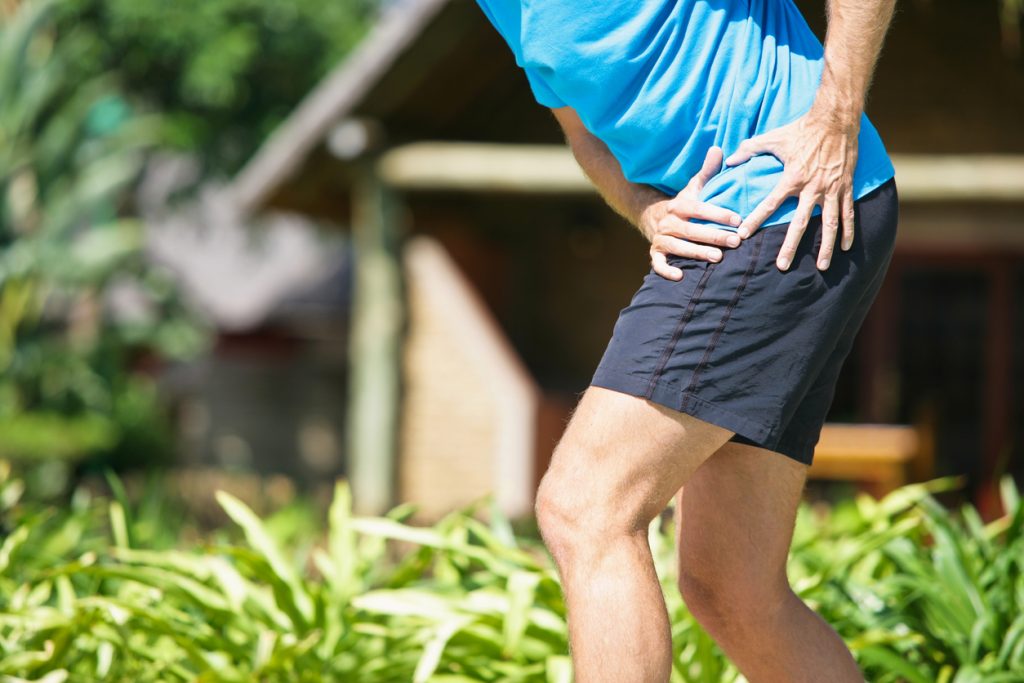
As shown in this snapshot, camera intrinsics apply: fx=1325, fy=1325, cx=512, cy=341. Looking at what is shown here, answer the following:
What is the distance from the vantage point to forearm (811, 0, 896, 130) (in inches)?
75.7

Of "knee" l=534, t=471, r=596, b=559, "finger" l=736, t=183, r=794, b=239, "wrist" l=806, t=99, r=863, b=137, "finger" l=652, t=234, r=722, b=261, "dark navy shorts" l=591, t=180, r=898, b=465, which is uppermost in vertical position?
"wrist" l=806, t=99, r=863, b=137

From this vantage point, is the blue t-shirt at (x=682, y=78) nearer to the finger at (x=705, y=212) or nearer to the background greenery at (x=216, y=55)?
the finger at (x=705, y=212)

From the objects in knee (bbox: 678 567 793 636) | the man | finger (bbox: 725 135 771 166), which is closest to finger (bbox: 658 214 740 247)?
the man

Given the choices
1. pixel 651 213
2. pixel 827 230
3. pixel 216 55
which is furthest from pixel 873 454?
pixel 216 55

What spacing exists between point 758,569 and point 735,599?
2.5 inches

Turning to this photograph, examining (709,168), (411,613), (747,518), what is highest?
(709,168)

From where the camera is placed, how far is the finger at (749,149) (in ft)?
6.32

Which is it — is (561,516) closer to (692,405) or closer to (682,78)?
(692,405)

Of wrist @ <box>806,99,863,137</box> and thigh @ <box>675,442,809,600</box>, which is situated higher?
wrist @ <box>806,99,863,137</box>

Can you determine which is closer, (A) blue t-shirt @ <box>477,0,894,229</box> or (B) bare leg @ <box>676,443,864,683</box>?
(A) blue t-shirt @ <box>477,0,894,229</box>

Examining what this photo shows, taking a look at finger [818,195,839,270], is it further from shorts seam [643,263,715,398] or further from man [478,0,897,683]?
shorts seam [643,263,715,398]

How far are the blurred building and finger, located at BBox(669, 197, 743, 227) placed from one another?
5.59 m

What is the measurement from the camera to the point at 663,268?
6.32 ft

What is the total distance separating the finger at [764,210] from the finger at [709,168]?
94 millimetres
